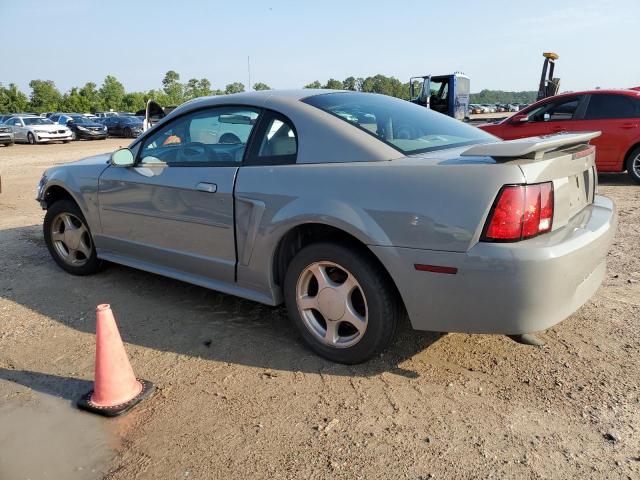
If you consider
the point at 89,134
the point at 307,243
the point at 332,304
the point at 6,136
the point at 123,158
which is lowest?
the point at 89,134

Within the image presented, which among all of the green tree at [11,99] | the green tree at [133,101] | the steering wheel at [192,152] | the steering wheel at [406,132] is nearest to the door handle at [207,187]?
the steering wheel at [192,152]

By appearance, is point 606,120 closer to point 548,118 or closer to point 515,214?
point 548,118

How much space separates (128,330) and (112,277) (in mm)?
1243

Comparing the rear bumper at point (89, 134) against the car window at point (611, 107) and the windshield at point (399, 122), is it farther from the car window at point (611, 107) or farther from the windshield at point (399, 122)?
A: the windshield at point (399, 122)

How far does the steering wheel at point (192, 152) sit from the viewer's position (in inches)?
141

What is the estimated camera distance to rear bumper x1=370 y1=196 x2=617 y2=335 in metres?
2.33

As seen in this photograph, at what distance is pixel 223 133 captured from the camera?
351 cm

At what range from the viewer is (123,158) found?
3875 millimetres

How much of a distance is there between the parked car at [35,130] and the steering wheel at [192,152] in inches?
1050

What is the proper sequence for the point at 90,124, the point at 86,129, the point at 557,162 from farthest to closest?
the point at 90,124 → the point at 86,129 → the point at 557,162

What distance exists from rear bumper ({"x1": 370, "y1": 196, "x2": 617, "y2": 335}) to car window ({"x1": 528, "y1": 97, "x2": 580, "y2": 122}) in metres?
6.84

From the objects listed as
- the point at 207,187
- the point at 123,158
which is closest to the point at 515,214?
the point at 207,187

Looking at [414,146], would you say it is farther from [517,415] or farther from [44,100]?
[44,100]

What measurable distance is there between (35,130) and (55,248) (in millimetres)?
25313
